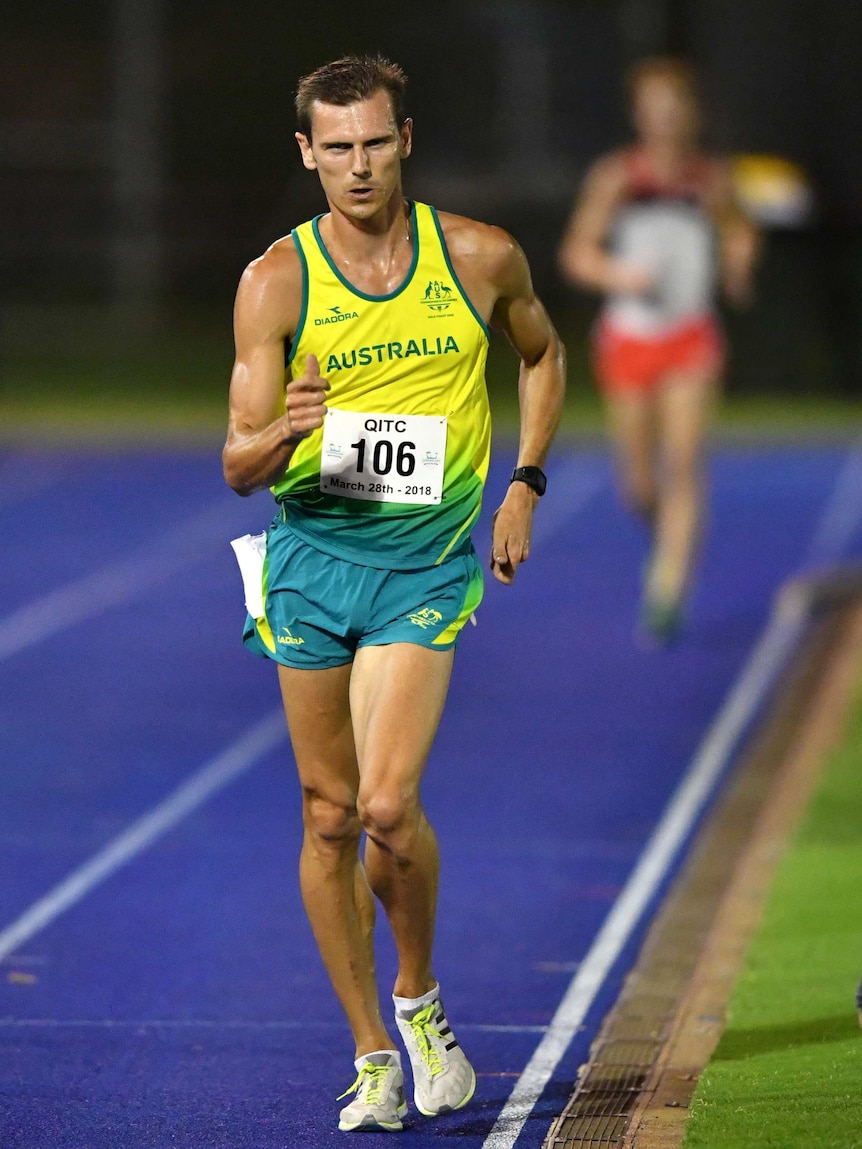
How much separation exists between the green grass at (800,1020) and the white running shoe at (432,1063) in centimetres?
56

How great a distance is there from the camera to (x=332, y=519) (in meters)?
4.73

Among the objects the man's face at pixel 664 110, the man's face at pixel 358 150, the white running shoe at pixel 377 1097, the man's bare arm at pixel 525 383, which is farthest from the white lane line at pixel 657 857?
the man's face at pixel 664 110

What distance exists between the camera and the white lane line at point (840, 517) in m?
15.4

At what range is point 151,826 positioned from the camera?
7.89m

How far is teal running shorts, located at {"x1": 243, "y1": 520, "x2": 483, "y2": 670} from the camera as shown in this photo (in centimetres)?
466

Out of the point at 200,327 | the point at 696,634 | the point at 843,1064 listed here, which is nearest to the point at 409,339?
the point at 843,1064

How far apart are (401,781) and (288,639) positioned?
46cm

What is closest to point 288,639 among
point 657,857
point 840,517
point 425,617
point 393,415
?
point 425,617

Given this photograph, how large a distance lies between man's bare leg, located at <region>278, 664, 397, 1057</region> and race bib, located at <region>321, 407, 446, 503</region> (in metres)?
0.44

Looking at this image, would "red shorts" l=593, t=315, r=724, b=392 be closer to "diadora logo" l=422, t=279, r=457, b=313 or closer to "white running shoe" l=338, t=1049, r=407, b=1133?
"diadora logo" l=422, t=279, r=457, b=313

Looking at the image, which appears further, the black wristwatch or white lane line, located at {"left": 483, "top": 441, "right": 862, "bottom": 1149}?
white lane line, located at {"left": 483, "top": 441, "right": 862, "bottom": 1149}

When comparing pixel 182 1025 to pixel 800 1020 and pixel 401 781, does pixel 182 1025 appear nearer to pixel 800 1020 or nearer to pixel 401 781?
pixel 401 781

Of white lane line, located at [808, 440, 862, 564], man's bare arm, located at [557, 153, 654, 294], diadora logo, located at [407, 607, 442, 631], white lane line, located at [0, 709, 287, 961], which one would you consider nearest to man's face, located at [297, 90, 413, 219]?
diadora logo, located at [407, 607, 442, 631]

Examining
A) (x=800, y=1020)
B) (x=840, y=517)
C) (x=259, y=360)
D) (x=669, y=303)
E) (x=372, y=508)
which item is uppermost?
(x=259, y=360)
